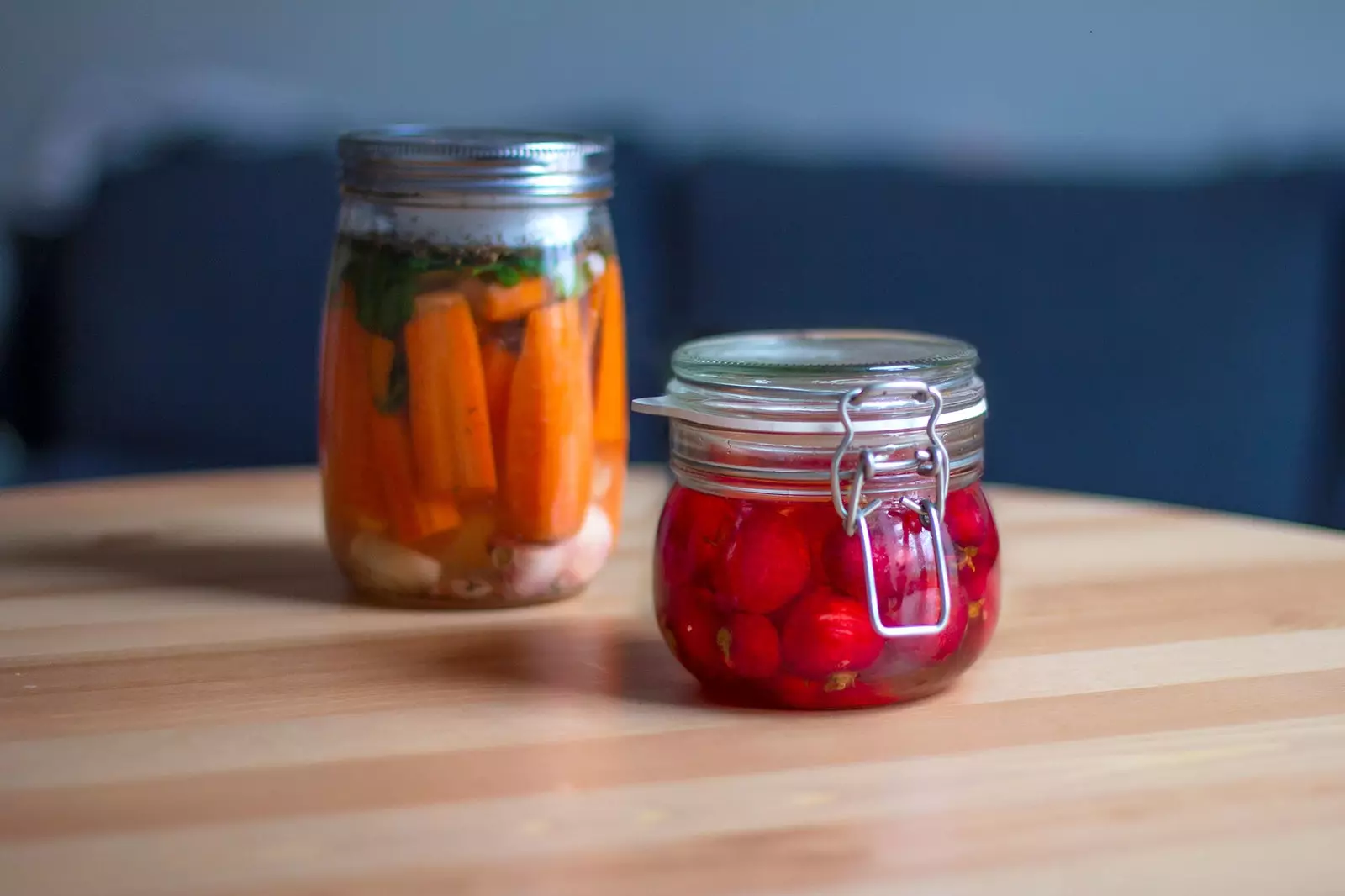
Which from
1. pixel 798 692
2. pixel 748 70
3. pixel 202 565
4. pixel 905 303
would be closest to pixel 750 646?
pixel 798 692

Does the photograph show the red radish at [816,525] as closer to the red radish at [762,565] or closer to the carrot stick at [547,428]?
the red radish at [762,565]

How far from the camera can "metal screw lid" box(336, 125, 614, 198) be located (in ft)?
2.78

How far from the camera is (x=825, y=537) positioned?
0.70 metres

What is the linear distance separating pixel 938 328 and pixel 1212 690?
1.24m

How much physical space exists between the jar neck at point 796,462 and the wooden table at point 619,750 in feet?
0.36

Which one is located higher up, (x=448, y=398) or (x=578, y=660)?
(x=448, y=398)

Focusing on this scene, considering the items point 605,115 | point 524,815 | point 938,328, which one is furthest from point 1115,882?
point 605,115

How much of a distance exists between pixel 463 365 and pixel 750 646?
9.9 inches

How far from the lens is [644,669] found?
2.60 feet

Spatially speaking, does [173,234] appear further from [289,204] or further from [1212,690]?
[1212,690]

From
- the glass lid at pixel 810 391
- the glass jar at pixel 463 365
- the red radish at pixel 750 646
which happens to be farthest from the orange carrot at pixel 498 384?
the red radish at pixel 750 646

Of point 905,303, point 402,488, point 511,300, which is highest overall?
point 511,300

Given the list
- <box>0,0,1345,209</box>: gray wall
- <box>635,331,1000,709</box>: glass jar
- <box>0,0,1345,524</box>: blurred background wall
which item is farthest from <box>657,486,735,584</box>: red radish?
<box>0,0,1345,209</box>: gray wall

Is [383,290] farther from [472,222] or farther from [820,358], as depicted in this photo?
[820,358]
